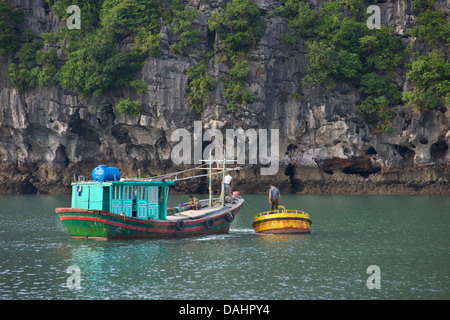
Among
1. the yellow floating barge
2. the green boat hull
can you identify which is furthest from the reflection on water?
the green boat hull

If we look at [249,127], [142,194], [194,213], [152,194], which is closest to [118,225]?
[142,194]

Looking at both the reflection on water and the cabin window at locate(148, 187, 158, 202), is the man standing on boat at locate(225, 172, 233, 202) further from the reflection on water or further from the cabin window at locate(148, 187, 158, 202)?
the cabin window at locate(148, 187, 158, 202)

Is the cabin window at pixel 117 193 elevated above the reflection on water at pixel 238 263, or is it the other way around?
the cabin window at pixel 117 193

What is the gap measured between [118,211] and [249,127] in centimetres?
2984

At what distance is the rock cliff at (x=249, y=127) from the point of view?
2119 inches

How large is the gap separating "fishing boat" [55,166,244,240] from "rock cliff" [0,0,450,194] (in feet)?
89.2

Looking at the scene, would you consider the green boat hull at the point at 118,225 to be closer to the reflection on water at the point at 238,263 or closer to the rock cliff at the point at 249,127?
the reflection on water at the point at 238,263

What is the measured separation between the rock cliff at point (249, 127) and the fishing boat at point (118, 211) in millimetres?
27174

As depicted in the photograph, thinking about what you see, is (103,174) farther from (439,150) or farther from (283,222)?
(439,150)

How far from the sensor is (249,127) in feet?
179

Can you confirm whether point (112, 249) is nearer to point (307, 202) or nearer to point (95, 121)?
point (307, 202)

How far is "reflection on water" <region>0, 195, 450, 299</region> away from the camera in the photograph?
57.5ft
